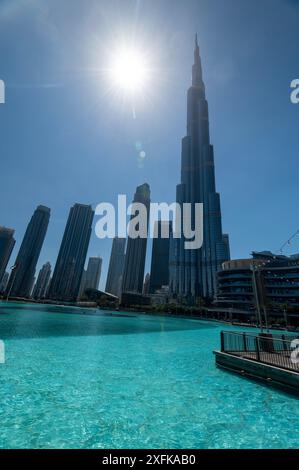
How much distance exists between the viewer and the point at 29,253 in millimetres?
182125

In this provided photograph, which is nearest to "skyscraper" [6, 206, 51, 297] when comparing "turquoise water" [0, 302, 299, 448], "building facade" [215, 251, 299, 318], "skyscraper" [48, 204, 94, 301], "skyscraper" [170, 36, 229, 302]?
"skyscraper" [48, 204, 94, 301]

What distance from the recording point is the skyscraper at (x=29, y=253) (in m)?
177

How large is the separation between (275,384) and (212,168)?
20146 centimetres

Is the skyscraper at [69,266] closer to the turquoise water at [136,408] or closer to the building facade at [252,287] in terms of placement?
the building facade at [252,287]

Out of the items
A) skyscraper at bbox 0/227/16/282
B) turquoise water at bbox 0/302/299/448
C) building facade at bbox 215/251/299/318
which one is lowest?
turquoise water at bbox 0/302/299/448

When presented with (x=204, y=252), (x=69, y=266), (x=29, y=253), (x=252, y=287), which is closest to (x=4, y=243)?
(x=29, y=253)

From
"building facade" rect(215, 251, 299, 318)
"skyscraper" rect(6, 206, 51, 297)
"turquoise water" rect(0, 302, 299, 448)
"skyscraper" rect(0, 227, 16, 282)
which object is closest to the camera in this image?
"turquoise water" rect(0, 302, 299, 448)

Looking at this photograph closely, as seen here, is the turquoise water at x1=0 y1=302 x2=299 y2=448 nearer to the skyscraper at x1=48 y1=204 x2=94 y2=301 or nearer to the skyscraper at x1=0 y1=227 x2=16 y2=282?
the skyscraper at x1=0 y1=227 x2=16 y2=282

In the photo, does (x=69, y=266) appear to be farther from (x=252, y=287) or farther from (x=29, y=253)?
(x=252, y=287)

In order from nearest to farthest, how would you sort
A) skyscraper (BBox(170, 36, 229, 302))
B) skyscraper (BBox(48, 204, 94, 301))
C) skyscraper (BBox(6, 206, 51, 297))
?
1. skyscraper (BBox(170, 36, 229, 302))
2. skyscraper (BBox(6, 206, 51, 297))
3. skyscraper (BBox(48, 204, 94, 301))

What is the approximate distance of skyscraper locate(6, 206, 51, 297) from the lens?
177 metres

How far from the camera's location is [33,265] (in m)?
181

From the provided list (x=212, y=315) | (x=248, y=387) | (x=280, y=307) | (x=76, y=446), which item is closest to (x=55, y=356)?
(x=76, y=446)

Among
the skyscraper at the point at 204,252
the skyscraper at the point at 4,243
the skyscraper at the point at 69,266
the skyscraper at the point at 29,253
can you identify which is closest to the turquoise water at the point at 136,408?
the skyscraper at the point at 204,252
